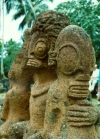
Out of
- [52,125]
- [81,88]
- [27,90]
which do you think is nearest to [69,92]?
[81,88]

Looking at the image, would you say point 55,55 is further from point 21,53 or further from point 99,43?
point 99,43

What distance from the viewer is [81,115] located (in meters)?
3.01

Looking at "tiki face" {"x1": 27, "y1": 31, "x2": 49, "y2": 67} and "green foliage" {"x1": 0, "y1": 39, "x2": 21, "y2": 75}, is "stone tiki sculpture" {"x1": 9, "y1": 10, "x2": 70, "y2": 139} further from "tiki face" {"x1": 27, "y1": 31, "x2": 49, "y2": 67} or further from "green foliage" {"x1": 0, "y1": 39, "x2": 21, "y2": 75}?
"green foliage" {"x1": 0, "y1": 39, "x2": 21, "y2": 75}

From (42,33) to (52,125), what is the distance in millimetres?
1076

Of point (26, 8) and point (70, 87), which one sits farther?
point (26, 8)

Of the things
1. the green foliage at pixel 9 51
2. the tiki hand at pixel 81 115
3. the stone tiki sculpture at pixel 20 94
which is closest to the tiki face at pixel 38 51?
the stone tiki sculpture at pixel 20 94

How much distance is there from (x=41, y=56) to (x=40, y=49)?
0.31 feet

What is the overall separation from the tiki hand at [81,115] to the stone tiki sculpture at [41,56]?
57 cm

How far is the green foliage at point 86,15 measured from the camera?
1470 centimetres

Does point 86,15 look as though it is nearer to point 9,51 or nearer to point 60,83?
point 60,83

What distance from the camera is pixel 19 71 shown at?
13.9 feet

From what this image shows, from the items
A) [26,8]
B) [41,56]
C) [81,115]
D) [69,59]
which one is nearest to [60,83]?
[69,59]

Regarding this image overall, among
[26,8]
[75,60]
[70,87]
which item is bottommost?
[70,87]

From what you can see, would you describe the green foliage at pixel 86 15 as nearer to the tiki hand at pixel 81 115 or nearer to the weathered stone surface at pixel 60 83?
the weathered stone surface at pixel 60 83
